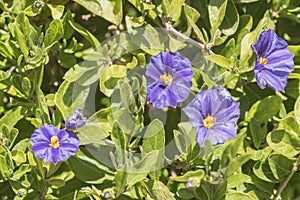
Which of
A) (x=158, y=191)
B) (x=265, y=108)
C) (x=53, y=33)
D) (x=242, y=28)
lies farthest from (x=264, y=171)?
(x=53, y=33)

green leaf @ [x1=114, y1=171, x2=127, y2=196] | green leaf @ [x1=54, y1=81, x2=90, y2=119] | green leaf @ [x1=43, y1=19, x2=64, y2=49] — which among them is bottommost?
green leaf @ [x1=114, y1=171, x2=127, y2=196]

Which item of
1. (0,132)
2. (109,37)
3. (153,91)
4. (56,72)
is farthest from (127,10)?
(0,132)

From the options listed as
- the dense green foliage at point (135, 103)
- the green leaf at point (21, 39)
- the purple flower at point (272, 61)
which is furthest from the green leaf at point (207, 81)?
the green leaf at point (21, 39)

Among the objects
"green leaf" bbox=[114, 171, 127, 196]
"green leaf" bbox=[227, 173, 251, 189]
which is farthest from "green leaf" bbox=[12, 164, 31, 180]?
"green leaf" bbox=[227, 173, 251, 189]

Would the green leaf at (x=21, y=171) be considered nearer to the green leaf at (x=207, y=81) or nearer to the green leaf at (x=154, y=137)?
the green leaf at (x=154, y=137)

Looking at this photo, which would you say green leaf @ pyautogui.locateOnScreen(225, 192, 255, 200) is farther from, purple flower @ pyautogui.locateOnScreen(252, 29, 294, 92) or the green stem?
purple flower @ pyautogui.locateOnScreen(252, 29, 294, 92)

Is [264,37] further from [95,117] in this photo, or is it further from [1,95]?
[1,95]
